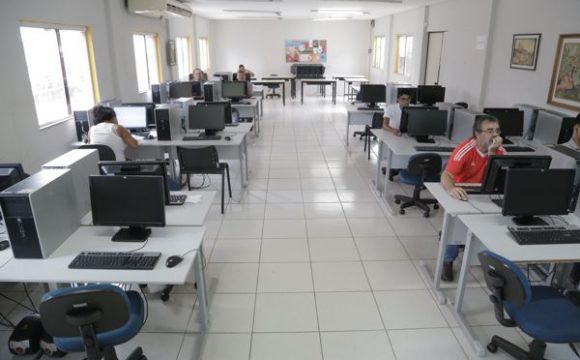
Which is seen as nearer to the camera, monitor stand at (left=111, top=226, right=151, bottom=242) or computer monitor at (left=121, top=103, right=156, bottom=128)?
monitor stand at (left=111, top=226, right=151, bottom=242)

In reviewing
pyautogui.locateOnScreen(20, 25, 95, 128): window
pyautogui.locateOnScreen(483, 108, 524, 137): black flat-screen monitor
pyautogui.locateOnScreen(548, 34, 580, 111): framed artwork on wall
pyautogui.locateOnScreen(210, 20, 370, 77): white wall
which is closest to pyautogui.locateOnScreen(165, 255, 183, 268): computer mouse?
pyautogui.locateOnScreen(20, 25, 95, 128): window

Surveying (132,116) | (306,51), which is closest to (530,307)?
(132,116)

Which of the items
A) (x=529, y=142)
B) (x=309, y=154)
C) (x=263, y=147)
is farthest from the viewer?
(x=263, y=147)

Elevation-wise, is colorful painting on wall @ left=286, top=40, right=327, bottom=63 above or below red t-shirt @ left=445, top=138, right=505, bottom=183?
above

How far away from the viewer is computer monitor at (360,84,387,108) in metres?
7.72

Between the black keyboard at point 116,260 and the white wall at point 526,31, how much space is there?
509 cm

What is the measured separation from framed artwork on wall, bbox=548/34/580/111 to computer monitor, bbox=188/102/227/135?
440 centimetres

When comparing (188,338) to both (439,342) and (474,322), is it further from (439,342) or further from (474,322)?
(474,322)

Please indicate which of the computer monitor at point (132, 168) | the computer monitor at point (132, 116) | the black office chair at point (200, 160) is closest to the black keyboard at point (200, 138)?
the black office chair at point (200, 160)

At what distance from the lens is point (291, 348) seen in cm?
273

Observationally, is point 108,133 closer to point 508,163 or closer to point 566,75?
point 508,163

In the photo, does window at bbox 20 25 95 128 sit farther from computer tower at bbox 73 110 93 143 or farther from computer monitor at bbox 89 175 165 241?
computer monitor at bbox 89 175 165 241

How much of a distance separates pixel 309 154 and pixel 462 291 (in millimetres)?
4725

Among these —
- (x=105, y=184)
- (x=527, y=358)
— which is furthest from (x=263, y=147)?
(x=527, y=358)
